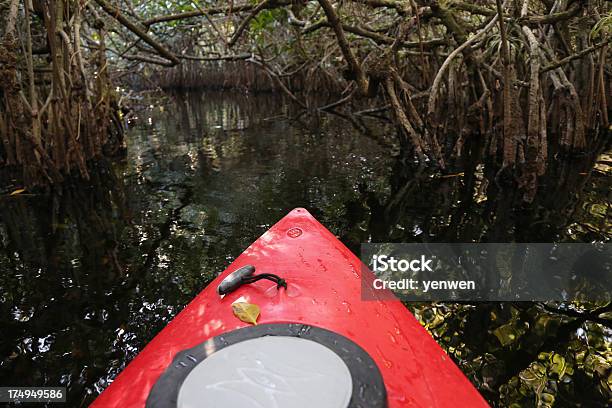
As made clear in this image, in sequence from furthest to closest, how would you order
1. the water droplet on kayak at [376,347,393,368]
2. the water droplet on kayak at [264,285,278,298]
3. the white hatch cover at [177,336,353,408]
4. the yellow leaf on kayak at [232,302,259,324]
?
1. the water droplet on kayak at [264,285,278,298]
2. the yellow leaf on kayak at [232,302,259,324]
3. the water droplet on kayak at [376,347,393,368]
4. the white hatch cover at [177,336,353,408]

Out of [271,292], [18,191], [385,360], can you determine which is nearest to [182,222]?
[18,191]

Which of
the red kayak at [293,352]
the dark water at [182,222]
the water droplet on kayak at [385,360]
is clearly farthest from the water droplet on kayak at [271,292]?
the dark water at [182,222]

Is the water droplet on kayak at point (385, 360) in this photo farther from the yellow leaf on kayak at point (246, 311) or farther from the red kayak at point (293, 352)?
the yellow leaf on kayak at point (246, 311)

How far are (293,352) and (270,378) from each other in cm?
10

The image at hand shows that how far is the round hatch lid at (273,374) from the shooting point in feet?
3.16

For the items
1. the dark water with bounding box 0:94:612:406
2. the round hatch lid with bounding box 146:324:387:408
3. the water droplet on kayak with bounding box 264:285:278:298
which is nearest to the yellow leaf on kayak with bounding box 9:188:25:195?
the dark water with bounding box 0:94:612:406

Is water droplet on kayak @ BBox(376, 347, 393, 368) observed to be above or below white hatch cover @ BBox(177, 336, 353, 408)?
below

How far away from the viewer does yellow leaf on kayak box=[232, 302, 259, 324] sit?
1.36 m

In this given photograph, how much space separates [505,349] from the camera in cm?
192

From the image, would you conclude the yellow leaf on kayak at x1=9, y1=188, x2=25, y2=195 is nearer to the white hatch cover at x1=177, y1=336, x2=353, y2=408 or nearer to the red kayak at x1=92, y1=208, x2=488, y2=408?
the red kayak at x1=92, y1=208, x2=488, y2=408

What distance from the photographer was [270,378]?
40.3 inches

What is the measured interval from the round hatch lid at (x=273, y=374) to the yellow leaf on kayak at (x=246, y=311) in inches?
6.2

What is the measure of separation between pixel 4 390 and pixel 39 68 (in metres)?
3.80

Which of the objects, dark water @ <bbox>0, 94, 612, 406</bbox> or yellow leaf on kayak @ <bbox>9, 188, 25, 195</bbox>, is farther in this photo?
yellow leaf on kayak @ <bbox>9, 188, 25, 195</bbox>
